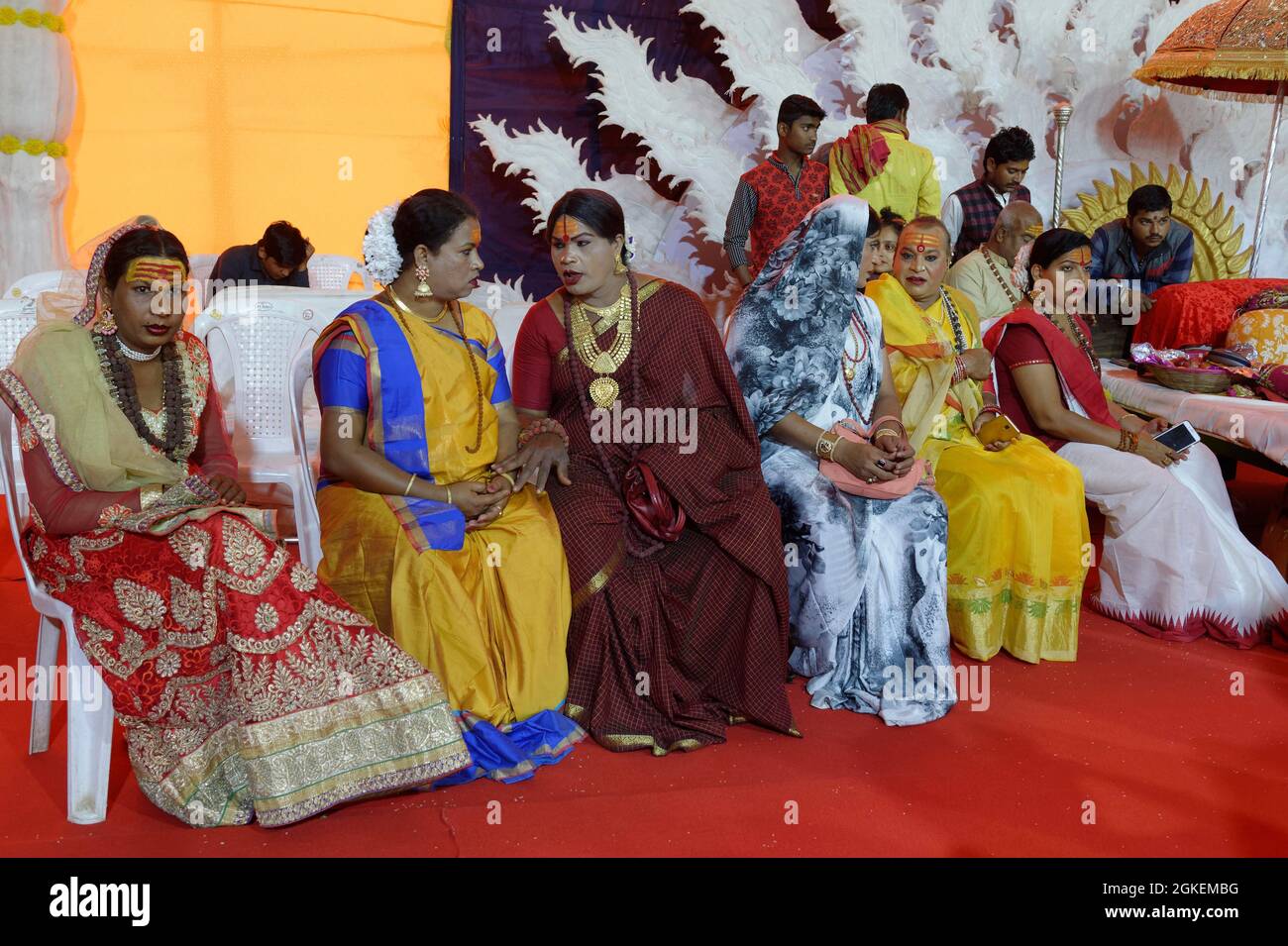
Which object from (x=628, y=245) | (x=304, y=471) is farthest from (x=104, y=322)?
(x=628, y=245)

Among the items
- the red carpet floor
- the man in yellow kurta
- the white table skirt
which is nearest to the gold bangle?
the red carpet floor

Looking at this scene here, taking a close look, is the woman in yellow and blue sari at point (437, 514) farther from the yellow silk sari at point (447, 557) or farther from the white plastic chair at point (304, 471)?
the white plastic chair at point (304, 471)

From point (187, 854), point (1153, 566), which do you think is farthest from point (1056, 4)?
point (187, 854)

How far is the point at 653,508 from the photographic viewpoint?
3.37m

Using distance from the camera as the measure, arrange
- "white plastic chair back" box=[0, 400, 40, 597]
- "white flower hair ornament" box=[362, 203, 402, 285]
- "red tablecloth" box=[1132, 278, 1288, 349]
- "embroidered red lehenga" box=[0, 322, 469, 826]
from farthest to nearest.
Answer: "red tablecloth" box=[1132, 278, 1288, 349] → "white flower hair ornament" box=[362, 203, 402, 285] → "white plastic chair back" box=[0, 400, 40, 597] → "embroidered red lehenga" box=[0, 322, 469, 826]

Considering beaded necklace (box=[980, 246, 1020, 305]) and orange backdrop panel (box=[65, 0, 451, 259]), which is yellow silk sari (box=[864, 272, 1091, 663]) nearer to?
beaded necklace (box=[980, 246, 1020, 305])

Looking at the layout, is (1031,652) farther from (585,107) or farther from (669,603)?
(585,107)

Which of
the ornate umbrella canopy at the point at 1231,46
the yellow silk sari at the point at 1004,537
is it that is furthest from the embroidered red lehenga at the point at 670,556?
the ornate umbrella canopy at the point at 1231,46

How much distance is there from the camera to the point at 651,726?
3248 millimetres

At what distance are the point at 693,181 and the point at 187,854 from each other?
555 cm

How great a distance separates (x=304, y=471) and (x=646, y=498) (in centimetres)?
99

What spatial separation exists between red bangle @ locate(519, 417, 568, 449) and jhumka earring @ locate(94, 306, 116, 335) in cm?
114

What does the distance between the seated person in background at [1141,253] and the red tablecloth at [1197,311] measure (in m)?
0.20

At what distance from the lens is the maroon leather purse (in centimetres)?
337
